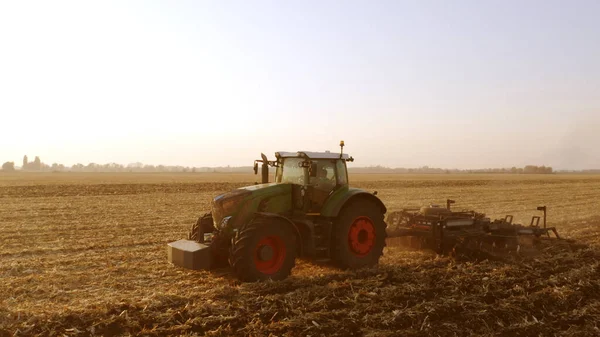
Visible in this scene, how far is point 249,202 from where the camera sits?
812 centimetres

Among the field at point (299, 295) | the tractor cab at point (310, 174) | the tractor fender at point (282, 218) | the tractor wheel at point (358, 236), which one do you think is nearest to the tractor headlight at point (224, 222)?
the tractor fender at point (282, 218)

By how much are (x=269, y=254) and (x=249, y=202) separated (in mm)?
1060

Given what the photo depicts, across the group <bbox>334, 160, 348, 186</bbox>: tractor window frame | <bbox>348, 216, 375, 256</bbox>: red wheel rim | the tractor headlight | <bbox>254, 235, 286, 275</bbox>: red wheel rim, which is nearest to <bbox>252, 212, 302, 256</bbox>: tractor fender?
<bbox>254, 235, 286, 275</bbox>: red wheel rim

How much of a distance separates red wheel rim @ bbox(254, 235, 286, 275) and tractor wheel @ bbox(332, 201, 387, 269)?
127 centimetres

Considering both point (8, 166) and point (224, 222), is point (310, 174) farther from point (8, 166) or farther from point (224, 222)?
point (8, 166)

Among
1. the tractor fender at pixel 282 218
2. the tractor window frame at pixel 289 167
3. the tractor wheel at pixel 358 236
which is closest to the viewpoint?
the tractor fender at pixel 282 218

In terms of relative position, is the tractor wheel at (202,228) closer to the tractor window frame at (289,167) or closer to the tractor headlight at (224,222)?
the tractor headlight at (224,222)

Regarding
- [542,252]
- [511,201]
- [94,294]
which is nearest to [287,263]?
[94,294]

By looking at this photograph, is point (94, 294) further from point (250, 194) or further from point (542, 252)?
point (542, 252)

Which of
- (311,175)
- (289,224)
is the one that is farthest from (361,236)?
(289,224)

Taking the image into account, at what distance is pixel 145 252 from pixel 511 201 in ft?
67.5

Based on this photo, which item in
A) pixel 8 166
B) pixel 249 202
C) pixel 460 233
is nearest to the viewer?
pixel 249 202

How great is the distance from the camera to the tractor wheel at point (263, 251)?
7312 mm

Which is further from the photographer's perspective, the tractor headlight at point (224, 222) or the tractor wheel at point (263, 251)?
the tractor headlight at point (224, 222)
